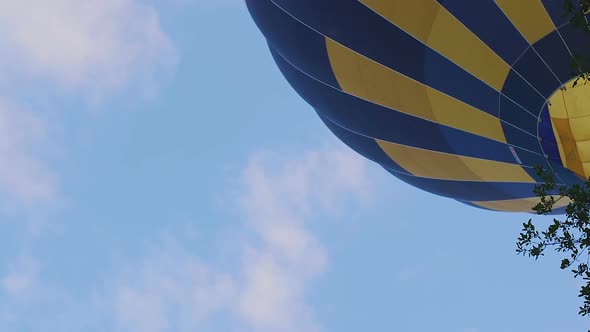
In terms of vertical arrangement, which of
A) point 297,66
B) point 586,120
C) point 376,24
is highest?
point 297,66

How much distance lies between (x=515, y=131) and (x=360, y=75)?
65.5 inches

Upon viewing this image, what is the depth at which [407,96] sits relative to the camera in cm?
784

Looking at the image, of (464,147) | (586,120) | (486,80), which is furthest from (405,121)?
(586,120)

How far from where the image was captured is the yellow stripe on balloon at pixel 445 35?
7035mm

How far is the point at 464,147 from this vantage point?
8305 mm

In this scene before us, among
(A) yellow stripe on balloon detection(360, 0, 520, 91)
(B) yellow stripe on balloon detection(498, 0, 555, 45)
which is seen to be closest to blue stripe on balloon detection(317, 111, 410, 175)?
(A) yellow stripe on balloon detection(360, 0, 520, 91)

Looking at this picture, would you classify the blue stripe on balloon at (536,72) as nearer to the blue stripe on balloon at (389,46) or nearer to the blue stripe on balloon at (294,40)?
the blue stripe on balloon at (389,46)

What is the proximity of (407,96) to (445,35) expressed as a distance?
0.91m

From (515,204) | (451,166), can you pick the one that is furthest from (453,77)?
(515,204)

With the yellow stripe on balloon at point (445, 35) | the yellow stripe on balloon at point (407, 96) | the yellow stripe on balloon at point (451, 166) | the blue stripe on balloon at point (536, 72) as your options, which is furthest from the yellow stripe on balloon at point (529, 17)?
the yellow stripe on balloon at point (451, 166)

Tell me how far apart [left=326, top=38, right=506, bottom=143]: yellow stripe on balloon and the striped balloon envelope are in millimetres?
12

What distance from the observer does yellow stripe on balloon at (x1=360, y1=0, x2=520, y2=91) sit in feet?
23.1

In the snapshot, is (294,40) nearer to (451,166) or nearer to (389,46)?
(389,46)

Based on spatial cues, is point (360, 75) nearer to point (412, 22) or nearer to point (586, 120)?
point (412, 22)
